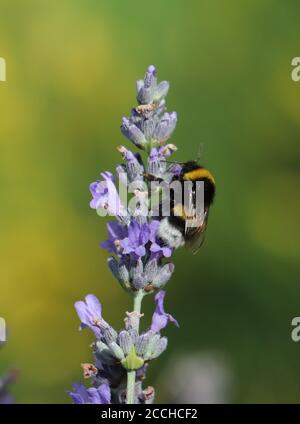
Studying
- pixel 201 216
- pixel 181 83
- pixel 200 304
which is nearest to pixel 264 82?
pixel 181 83

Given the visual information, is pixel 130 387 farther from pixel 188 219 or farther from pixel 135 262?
pixel 188 219

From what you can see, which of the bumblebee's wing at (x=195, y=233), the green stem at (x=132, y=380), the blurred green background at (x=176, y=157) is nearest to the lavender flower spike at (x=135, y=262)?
the green stem at (x=132, y=380)

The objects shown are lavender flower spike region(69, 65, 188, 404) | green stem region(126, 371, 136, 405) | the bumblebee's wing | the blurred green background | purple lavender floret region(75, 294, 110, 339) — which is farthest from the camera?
the blurred green background

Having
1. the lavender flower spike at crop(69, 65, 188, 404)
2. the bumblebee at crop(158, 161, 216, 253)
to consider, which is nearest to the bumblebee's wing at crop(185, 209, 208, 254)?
the bumblebee at crop(158, 161, 216, 253)

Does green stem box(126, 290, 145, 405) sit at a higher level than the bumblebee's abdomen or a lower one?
lower

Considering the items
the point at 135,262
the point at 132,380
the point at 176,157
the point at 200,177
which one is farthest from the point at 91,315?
the point at 176,157

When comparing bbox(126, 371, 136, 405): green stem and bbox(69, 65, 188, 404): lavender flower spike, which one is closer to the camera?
bbox(126, 371, 136, 405): green stem

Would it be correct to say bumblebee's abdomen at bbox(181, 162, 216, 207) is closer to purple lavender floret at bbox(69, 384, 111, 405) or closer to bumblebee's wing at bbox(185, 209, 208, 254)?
bumblebee's wing at bbox(185, 209, 208, 254)

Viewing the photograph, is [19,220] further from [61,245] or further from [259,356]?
[259,356]

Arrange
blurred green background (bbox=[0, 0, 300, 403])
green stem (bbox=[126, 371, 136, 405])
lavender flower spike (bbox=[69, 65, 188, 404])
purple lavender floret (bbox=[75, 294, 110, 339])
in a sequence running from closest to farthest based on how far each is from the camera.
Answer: green stem (bbox=[126, 371, 136, 405]), lavender flower spike (bbox=[69, 65, 188, 404]), purple lavender floret (bbox=[75, 294, 110, 339]), blurred green background (bbox=[0, 0, 300, 403])
